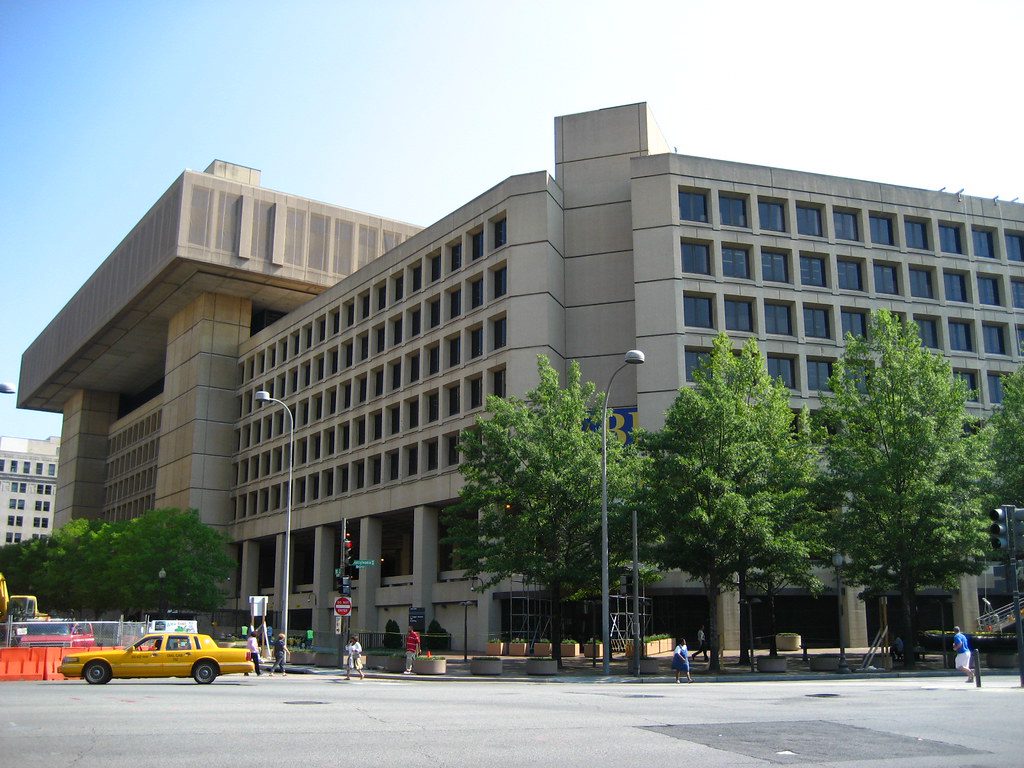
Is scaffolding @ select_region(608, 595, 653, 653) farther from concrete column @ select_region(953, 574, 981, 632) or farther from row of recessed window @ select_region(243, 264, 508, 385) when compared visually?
row of recessed window @ select_region(243, 264, 508, 385)

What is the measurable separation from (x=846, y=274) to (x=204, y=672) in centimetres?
4233

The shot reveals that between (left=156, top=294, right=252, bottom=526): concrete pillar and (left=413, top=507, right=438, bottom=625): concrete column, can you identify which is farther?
(left=156, top=294, right=252, bottom=526): concrete pillar

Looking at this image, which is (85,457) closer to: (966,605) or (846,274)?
(846,274)

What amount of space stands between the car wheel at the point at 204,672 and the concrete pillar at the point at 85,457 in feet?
282

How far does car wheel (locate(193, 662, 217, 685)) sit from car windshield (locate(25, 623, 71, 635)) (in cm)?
1417

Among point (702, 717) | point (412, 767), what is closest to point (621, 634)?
point (702, 717)

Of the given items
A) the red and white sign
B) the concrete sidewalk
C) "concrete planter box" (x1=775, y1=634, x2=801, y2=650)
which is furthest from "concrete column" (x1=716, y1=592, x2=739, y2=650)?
the red and white sign

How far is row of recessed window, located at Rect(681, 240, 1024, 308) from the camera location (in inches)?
2093

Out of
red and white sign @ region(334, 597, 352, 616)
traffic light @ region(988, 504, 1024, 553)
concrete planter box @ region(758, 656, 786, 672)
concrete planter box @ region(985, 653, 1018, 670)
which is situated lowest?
concrete planter box @ region(758, 656, 786, 672)

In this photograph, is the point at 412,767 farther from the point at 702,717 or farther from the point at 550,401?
the point at 550,401

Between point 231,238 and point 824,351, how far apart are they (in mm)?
45551

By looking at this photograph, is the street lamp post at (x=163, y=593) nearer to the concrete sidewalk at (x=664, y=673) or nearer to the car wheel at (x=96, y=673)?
the concrete sidewalk at (x=664, y=673)

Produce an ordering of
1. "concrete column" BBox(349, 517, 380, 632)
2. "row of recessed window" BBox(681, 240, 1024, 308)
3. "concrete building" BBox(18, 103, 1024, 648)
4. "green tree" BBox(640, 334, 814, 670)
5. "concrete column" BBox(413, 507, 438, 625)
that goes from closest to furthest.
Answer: "green tree" BBox(640, 334, 814, 670) < "concrete building" BBox(18, 103, 1024, 648) < "row of recessed window" BBox(681, 240, 1024, 308) < "concrete column" BBox(413, 507, 438, 625) < "concrete column" BBox(349, 517, 380, 632)

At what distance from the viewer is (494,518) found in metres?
37.8
